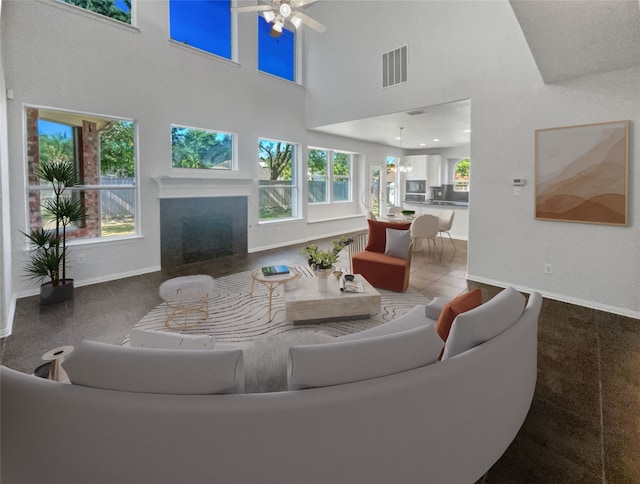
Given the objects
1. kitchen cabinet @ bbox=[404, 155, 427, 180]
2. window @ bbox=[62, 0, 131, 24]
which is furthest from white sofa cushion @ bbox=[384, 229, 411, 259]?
kitchen cabinet @ bbox=[404, 155, 427, 180]

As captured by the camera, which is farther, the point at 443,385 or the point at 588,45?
the point at 588,45

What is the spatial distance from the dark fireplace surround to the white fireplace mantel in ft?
0.33

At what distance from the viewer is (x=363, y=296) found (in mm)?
3311

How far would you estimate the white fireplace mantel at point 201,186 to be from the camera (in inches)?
211

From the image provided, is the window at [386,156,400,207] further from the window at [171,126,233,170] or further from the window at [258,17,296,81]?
the window at [171,126,233,170]

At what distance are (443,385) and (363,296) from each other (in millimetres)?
2051

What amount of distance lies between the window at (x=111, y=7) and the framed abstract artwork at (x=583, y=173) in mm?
6082

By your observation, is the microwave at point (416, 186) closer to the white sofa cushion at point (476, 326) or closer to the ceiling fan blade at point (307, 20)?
the ceiling fan blade at point (307, 20)

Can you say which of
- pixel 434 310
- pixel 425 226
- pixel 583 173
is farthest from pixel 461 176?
pixel 434 310

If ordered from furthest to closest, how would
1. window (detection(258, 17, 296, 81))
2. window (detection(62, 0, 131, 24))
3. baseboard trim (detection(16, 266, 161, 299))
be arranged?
window (detection(258, 17, 296, 81)) → window (detection(62, 0, 131, 24)) → baseboard trim (detection(16, 266, 161, 299))

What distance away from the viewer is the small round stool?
318 cm

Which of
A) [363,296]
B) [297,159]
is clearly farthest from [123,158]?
[363,296]

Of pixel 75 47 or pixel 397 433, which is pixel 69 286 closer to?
pixel 75 47

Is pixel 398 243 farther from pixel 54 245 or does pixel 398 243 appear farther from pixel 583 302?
pixel 54 245
